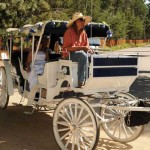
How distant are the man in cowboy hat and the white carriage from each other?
100 mm

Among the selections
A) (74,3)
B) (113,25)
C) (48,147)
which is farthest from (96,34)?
(113,25)

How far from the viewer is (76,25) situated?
681 centimetres

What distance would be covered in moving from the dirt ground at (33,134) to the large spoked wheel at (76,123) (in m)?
0.48

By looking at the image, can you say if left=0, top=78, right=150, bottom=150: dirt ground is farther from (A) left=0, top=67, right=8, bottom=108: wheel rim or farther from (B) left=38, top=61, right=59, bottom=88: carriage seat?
(B) left=38, top=61, right=59, bottom=88: carriage seat

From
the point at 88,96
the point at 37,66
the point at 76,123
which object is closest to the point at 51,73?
the point at 37,66

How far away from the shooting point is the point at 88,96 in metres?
6.70

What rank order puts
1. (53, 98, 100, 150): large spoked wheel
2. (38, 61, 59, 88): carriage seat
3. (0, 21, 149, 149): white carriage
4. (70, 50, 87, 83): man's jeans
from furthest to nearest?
(38, 61, 59, 88): carriage seat → (70, 50, 87, 83): man's jeans → (0, 21, 149, 149): white carriage → (53, 98, 100, 150): large spoked wheel

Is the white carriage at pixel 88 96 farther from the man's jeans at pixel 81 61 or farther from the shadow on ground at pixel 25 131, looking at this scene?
the shadow on ground at pixel 25 131

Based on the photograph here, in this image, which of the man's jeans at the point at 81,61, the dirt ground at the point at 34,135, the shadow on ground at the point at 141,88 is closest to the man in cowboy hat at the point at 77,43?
the man's jeans at the point at 81,61

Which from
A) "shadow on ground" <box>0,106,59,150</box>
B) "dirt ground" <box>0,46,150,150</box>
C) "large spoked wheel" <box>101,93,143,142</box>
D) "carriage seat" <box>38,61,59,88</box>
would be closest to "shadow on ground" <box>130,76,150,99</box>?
"dirt ground" <box>0,46,150,150</box>

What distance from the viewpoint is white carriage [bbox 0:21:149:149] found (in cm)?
590

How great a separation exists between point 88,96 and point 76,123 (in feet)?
2.86

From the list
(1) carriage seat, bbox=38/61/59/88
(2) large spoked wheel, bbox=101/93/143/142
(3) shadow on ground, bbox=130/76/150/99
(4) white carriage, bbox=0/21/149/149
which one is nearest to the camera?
(4) white carriage, bbox=0/21/149/149

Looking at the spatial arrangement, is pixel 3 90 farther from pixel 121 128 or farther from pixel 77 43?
pixel 121 128
